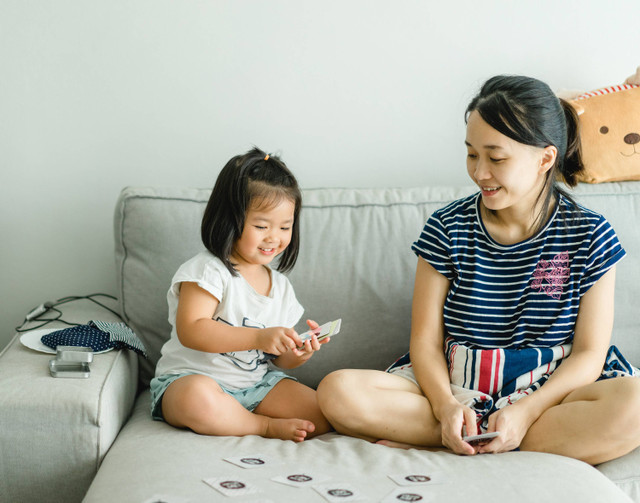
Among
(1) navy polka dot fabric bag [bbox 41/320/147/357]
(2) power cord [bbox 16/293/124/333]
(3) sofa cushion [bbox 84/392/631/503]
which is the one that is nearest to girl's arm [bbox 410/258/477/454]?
(3) sofa cushion [bbox 84/392/631/503]

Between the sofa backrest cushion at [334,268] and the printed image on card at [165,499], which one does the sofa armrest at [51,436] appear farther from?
the sofa backrest cushion at [334,268]

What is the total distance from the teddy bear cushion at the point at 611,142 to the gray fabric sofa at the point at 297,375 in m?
0.04

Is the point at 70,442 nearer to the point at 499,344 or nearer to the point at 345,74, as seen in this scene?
the point at 499,344

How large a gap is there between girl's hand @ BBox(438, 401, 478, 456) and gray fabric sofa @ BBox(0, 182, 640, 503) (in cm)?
4

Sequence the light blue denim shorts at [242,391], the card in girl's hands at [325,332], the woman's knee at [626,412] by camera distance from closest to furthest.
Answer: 1. the woman's knee at [626,412]
2. the card in girl's hands at [325,332]
3. the light blue denim shorts at [242,391]

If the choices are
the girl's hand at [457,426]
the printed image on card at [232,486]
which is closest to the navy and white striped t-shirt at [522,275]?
the girl's hand at [457,426]

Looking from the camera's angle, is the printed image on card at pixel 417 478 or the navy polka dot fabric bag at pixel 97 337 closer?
the printed image on card at pixel 417 478

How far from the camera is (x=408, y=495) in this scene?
A: 1272 millimetres

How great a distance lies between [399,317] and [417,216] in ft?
1.00

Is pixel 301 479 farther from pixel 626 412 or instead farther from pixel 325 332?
pixel 626 412

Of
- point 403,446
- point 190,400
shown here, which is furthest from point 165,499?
point 403,446

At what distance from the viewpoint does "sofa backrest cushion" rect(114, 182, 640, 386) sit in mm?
1944

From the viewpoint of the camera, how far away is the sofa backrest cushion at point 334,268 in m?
1.94

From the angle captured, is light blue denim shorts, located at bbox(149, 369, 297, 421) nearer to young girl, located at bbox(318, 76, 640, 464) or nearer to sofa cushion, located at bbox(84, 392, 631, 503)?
sofa cushion, located at bbox(84, 392, 631, 503)
